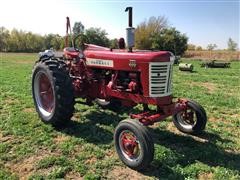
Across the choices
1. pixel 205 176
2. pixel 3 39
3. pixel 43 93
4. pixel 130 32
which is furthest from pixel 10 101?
pixel 3 39

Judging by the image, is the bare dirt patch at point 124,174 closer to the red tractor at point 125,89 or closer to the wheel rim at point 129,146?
the red tractor at point 125,89

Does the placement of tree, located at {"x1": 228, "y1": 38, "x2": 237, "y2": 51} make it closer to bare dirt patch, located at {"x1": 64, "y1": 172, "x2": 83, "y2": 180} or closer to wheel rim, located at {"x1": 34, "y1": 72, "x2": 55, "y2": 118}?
wheel rim, located at {"x1": 34, "y1": 72, "x2": 55, "y2": 118}

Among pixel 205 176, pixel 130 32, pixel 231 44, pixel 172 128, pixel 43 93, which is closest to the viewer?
pixel 205 176

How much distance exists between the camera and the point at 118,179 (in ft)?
15.2

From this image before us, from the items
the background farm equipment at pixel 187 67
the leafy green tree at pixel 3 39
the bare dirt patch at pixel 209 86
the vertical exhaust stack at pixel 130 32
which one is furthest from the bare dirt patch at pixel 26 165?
the leafy green tree at pixel 3 39

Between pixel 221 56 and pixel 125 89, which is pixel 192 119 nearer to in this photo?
pixel 125 89

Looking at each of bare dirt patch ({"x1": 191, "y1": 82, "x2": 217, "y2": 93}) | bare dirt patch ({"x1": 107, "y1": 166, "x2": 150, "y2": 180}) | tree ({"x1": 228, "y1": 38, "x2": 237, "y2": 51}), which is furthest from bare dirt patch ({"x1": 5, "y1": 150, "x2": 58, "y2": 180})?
tree ({"x1": 228, "y1": 38, "x2": 237, "y2": 51})

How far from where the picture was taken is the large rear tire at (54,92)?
247 inches

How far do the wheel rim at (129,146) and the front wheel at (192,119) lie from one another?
162cm

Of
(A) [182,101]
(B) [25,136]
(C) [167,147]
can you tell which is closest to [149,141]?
(C) [167,147]

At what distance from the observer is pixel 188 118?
21.1 ft

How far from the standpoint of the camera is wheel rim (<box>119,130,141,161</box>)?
5.02 m

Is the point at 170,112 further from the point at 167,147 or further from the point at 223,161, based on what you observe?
the point at 223,161

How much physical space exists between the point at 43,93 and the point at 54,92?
3.51ft
